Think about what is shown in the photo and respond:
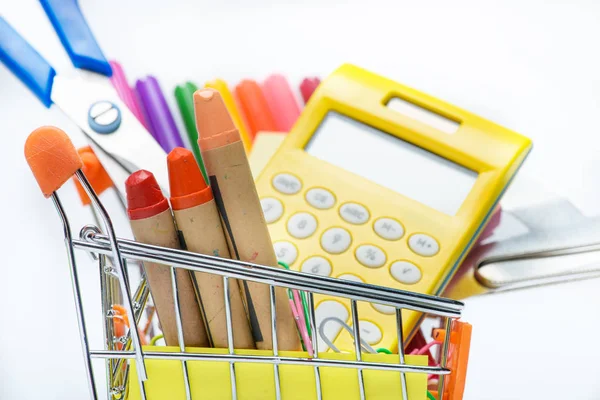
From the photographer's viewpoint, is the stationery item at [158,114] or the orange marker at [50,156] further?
the stationery item at [158,114]

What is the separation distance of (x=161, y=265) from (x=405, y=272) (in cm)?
22

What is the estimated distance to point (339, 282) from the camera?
0.99ft

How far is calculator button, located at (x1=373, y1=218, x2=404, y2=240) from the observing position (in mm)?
504

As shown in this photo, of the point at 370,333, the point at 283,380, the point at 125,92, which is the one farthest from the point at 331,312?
the point at 125,92

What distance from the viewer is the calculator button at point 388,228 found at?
0.50 metres

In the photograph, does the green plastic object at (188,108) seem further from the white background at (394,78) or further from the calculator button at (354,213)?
the calculator button at (354,213)

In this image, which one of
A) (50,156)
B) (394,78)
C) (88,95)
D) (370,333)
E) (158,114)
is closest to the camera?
(50,156)

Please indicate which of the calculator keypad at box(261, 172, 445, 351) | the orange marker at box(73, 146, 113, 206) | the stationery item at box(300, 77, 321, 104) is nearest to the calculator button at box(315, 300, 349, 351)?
the calculator keypad at box(261, 172, 445, 351)

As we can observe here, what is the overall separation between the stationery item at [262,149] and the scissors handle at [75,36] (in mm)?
150

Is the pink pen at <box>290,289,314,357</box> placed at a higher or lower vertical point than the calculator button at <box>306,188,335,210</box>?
lower

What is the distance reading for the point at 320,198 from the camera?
525 millimetres

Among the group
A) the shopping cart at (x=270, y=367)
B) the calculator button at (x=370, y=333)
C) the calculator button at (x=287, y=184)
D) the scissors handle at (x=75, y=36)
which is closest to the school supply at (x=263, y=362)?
the shopping cart at (x=270, y=367)

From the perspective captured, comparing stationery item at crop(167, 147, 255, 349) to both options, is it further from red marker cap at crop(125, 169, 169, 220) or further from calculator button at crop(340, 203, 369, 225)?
calculator button at crop(340, 203, 369, 225)

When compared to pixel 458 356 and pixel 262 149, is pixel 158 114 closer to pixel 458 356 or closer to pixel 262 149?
pixel 262 149
